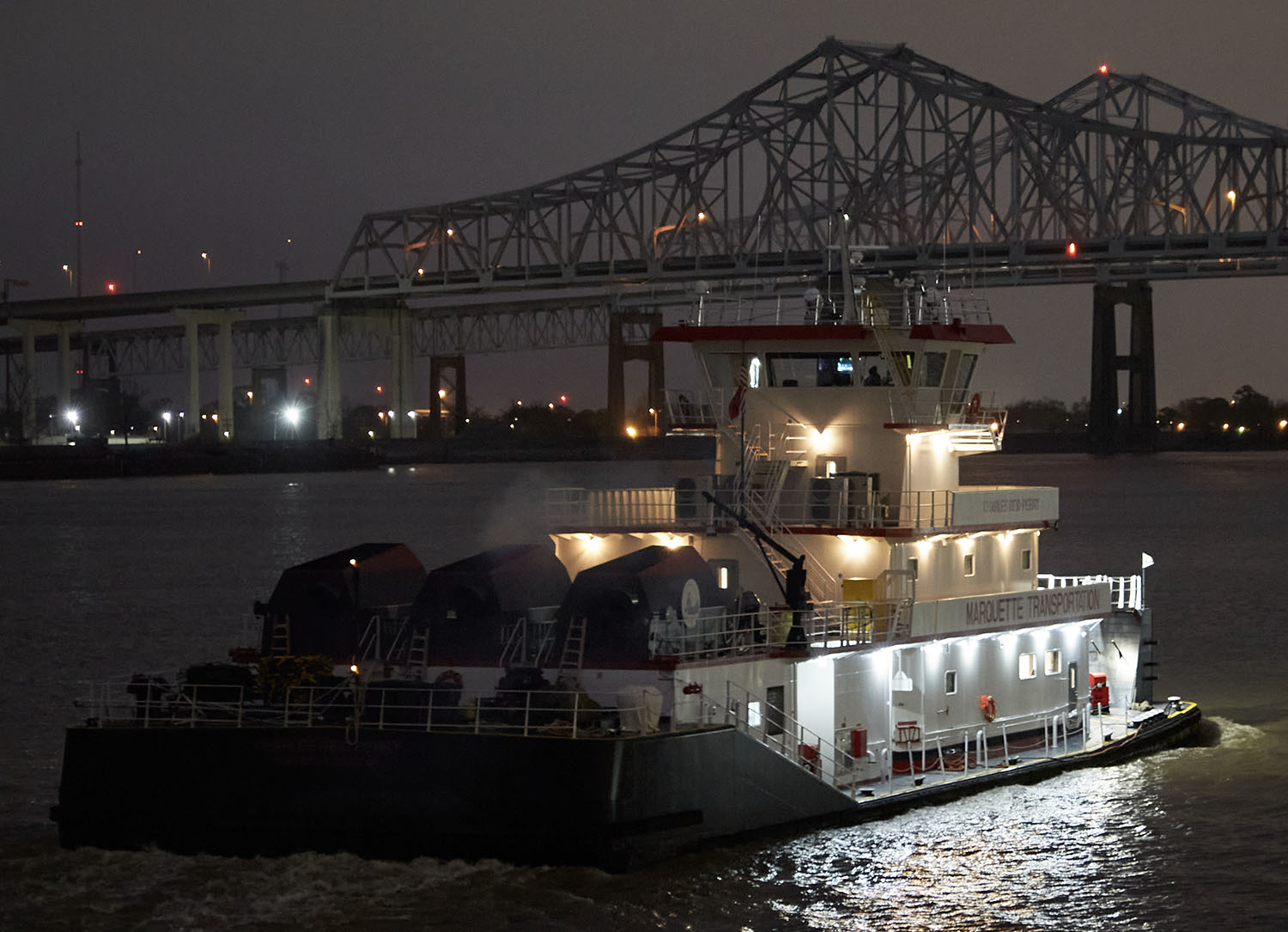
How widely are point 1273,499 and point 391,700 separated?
110522mm

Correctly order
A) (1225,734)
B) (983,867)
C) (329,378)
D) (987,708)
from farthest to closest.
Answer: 1. (329,378)
2. (1225,734)
3. (987,708)
4. (983,867)

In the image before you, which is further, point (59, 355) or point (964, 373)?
point (59, 355)

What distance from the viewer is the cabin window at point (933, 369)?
25.2 metres

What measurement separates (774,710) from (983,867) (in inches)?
131

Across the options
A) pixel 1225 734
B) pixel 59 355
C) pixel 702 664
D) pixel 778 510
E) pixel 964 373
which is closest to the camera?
pixel 702 664

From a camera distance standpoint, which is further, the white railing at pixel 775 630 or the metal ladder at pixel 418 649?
the metal ladder at pixel 418 649

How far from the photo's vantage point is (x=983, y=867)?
22.0 meters

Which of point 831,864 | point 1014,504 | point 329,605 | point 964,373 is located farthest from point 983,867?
point 329,605

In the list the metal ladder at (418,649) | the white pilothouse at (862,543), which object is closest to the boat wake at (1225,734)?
the white pilothouse at (862,543)

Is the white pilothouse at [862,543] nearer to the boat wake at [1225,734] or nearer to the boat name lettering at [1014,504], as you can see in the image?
the boat name lettering at [1014,504]

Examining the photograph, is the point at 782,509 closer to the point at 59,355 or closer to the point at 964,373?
the point at 964,373

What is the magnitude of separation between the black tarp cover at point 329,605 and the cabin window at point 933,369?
7.99 metres

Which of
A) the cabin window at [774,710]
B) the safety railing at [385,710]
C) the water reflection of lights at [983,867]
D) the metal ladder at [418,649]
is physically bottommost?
the water reflection of lights at [983,867]

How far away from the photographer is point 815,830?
21406mm
